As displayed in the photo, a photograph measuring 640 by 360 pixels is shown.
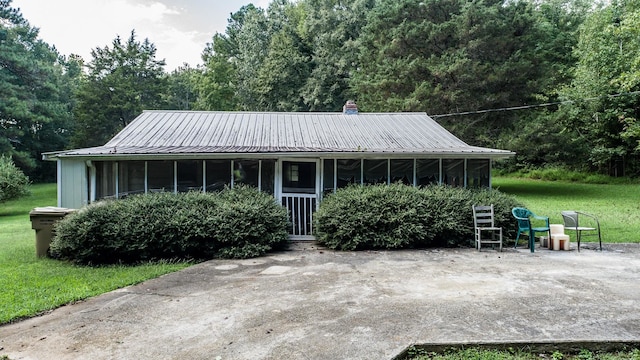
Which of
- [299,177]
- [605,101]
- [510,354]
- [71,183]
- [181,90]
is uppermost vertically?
[181,90]

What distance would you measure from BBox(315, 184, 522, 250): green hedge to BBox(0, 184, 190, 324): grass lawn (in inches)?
121

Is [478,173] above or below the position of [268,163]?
below

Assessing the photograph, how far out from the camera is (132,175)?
9.02 metres

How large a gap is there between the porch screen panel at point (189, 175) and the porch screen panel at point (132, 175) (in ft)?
2.76

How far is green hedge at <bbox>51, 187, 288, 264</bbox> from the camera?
23.3ft

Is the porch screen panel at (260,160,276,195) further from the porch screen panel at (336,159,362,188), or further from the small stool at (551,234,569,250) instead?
the small stool at (551,234,569,250)

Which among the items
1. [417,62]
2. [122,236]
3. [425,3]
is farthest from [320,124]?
[425,3]

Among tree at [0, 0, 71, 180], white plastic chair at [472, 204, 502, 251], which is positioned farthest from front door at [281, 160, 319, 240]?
tree at [0, 0, 71, 180]

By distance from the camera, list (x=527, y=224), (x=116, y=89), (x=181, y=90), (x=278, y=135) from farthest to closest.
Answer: (x=181, y=90) → (x=116, y=89) → (x=278, y=135) → (x=527, y=224)

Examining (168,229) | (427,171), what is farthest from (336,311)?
(427,171)

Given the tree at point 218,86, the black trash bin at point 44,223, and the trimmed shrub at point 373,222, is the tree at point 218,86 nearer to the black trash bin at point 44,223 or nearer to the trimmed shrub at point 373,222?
the black trash bin at point 44,223

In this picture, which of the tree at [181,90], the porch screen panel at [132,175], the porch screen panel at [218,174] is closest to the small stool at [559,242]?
the porch screen panel at [218,174]

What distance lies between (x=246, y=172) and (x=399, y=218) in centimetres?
365

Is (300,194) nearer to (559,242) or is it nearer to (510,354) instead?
(559,242)
